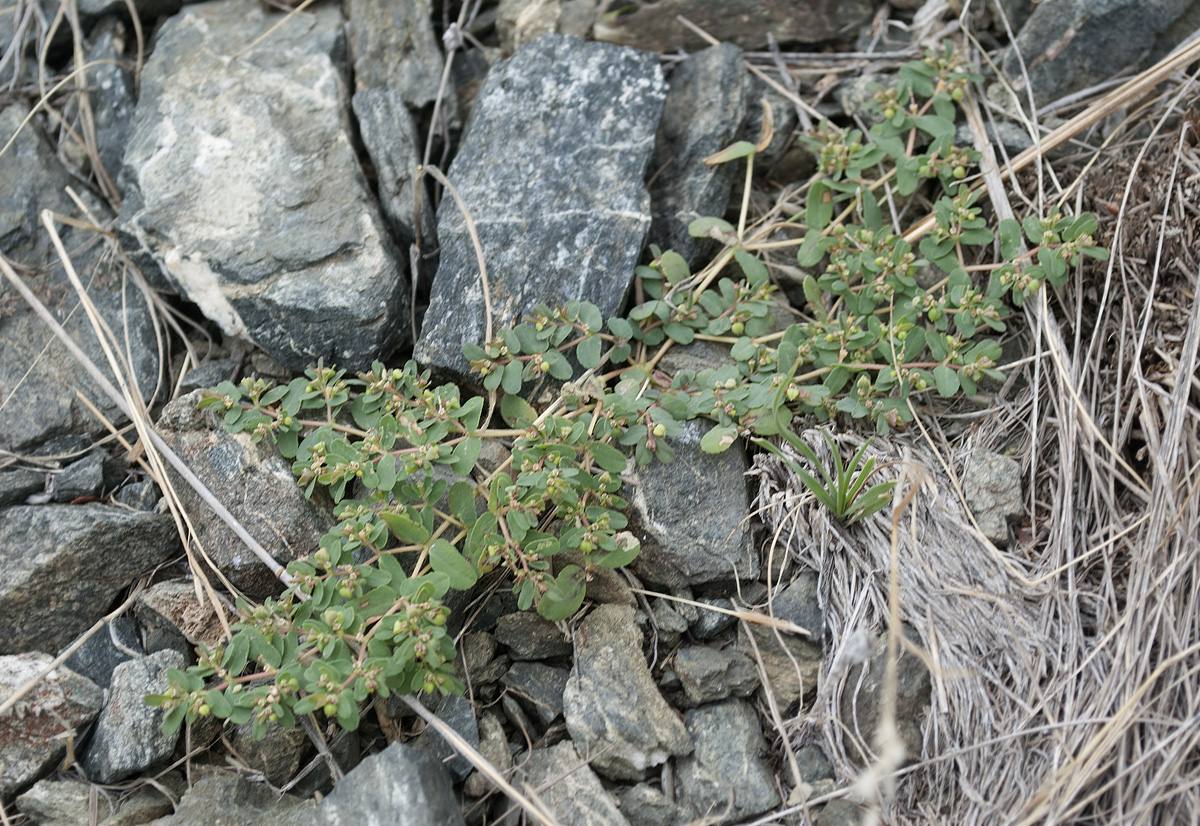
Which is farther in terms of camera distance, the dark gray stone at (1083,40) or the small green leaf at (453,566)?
the dark gray stone at (1083,40)

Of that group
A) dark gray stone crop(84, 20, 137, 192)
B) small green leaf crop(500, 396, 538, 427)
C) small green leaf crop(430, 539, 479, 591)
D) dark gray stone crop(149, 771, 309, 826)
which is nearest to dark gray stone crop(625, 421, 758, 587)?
small green leaf crop(500, 396, 538, 427)

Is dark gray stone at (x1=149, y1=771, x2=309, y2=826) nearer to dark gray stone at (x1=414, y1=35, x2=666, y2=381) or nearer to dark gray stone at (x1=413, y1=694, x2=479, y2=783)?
dark gray stone at (x1=413, y1=694, x2=479, y2=783)

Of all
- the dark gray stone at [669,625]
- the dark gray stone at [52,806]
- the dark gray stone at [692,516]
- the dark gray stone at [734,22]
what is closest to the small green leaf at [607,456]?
the dark gray stone at [692,516]

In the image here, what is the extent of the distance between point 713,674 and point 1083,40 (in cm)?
245

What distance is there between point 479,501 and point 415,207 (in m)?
1.07

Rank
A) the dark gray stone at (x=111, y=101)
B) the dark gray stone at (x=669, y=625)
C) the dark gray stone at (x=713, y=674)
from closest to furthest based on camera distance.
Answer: the dark gray stone at (x=713, y=674) < the dark gray stone at (x=669, y=625) < the dark gray stone at (x=111, y=101)

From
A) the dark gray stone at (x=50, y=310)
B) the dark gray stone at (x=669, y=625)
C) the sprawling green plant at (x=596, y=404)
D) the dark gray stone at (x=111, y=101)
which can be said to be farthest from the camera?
the dark gray stone at (x=111, y=101)

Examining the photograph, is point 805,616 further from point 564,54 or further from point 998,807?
point 564,54

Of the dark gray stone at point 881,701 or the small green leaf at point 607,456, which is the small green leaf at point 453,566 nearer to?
the small green leaf at point 607,456

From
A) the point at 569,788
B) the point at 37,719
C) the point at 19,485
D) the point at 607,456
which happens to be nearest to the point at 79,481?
the point at 19,485

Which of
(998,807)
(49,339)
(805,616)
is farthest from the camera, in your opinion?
(49,339)

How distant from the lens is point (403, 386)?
2.49 meters

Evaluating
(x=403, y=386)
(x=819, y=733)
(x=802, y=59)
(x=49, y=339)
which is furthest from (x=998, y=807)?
(x=49, y=339)

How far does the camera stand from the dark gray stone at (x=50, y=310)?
106 inches
